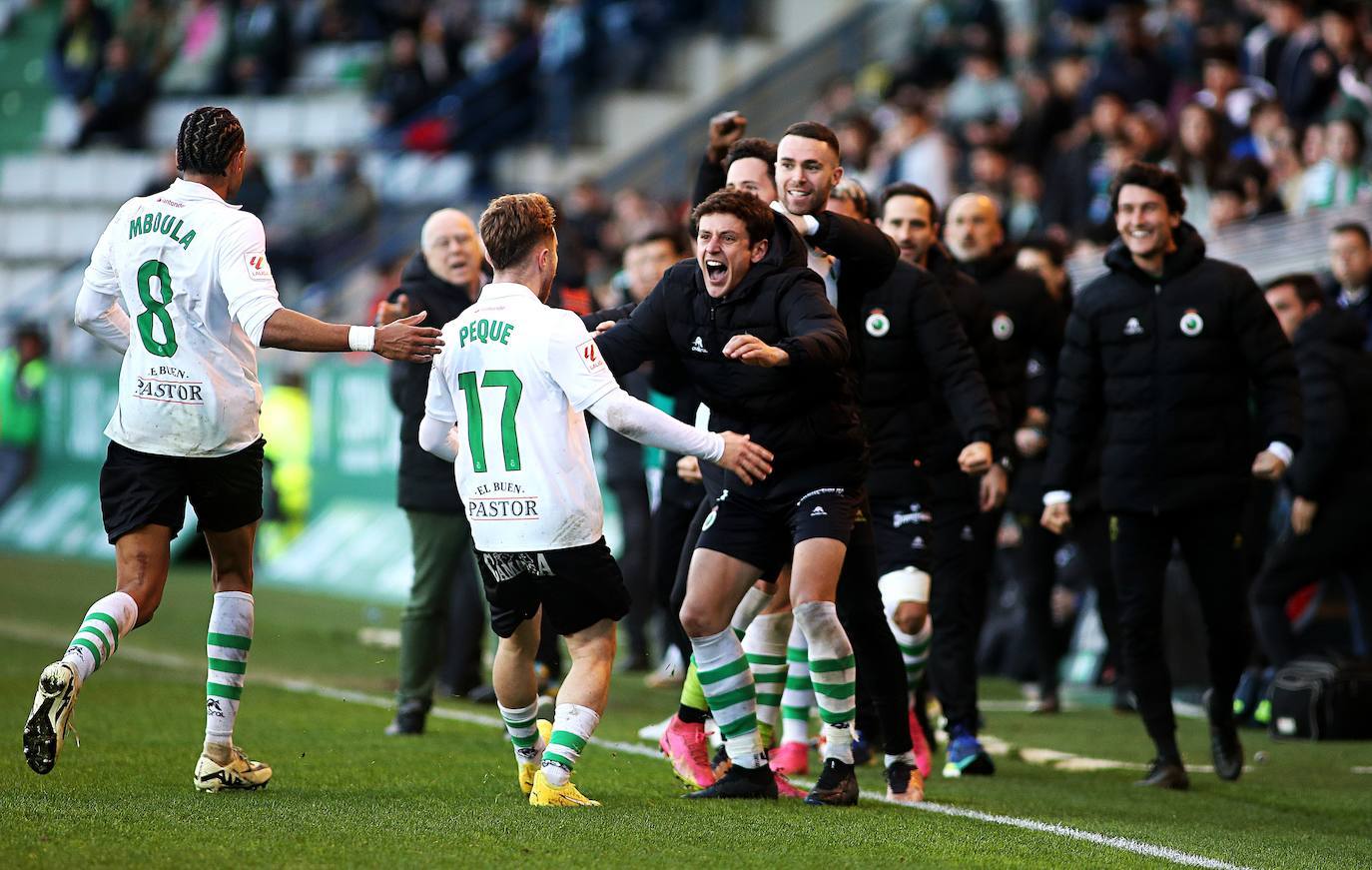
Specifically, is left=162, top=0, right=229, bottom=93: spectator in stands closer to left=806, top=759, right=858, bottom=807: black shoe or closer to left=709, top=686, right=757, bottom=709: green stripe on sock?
left=709, top=686, right=757, bottom=709: green stripe on sock

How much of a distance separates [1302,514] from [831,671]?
13.7 ft

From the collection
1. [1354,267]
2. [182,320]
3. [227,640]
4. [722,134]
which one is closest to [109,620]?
[227,640]

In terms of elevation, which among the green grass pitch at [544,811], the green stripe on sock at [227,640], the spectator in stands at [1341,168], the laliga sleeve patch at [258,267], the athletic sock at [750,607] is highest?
the spectator in stands at [1341,168]

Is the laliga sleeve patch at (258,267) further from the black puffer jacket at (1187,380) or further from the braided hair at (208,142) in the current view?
the black puffer jacket at (1187,380)

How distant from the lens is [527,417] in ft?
20.7

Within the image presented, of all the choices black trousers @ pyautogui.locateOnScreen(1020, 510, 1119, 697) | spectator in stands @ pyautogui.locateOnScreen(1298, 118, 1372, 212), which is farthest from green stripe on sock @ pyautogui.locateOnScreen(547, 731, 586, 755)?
spectator in stands @ pyautogui.locateOnScreen(1298, 118, 1372, 212)

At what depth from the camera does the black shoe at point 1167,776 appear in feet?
25.4

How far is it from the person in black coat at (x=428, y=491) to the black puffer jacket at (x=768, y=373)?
2174 mm

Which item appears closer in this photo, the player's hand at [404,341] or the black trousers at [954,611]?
the player's hand at [404,341]

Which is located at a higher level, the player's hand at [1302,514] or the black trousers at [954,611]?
the player's hand at [1302,514]

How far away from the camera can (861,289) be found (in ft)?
23.7

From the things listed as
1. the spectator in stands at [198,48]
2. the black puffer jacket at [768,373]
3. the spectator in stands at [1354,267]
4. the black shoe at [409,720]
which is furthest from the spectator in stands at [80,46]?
the black puffer jacket at [768,373]

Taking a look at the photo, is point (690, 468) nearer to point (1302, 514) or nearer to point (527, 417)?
point (527, 417)

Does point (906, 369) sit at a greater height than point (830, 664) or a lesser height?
greater
